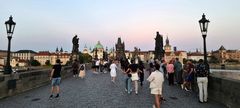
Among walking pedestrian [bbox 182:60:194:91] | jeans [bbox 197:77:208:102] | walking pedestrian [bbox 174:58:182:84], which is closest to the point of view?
jeans [bbox 197:77:208:102]

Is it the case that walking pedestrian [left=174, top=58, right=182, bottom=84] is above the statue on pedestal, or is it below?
below

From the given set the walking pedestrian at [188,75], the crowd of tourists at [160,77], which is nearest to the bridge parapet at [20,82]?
the crowd of tourists at [160,77]

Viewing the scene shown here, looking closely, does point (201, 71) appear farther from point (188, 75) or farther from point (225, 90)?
point (188, 75)

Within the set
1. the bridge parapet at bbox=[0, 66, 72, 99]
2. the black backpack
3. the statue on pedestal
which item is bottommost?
the bridge parapet at bbox=[0, 66, 72, 99]

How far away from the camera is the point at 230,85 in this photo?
8.56 m

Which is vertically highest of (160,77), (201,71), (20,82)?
(201,71)

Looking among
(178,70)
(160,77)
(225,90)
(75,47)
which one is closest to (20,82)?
(160,77)

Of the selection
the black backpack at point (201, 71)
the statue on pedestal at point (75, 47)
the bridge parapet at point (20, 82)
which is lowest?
the bridge parapet at point (20, 82)

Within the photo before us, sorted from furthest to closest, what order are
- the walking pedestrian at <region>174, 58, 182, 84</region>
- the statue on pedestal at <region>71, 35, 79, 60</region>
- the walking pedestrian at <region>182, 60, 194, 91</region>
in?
the statue on pedestal at <region>71, 35, 79, 60</region> < the walking pedestrian at <region>174, 58, 182, 84</region> < the walking pedestrian at <region>182, 60, 194, 91</region>

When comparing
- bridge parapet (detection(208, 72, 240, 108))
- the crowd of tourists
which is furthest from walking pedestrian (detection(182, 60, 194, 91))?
bridge parapet (detection(208, 72, 240, 108))

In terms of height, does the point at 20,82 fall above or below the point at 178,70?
below

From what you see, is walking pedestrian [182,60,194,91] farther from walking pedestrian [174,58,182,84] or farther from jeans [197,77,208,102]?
jeans [197,77,208,102]

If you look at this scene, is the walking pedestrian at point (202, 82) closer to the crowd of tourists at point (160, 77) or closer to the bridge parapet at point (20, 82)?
the crowd of tourists at point (160, 77)

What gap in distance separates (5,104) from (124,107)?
4.67 metres
